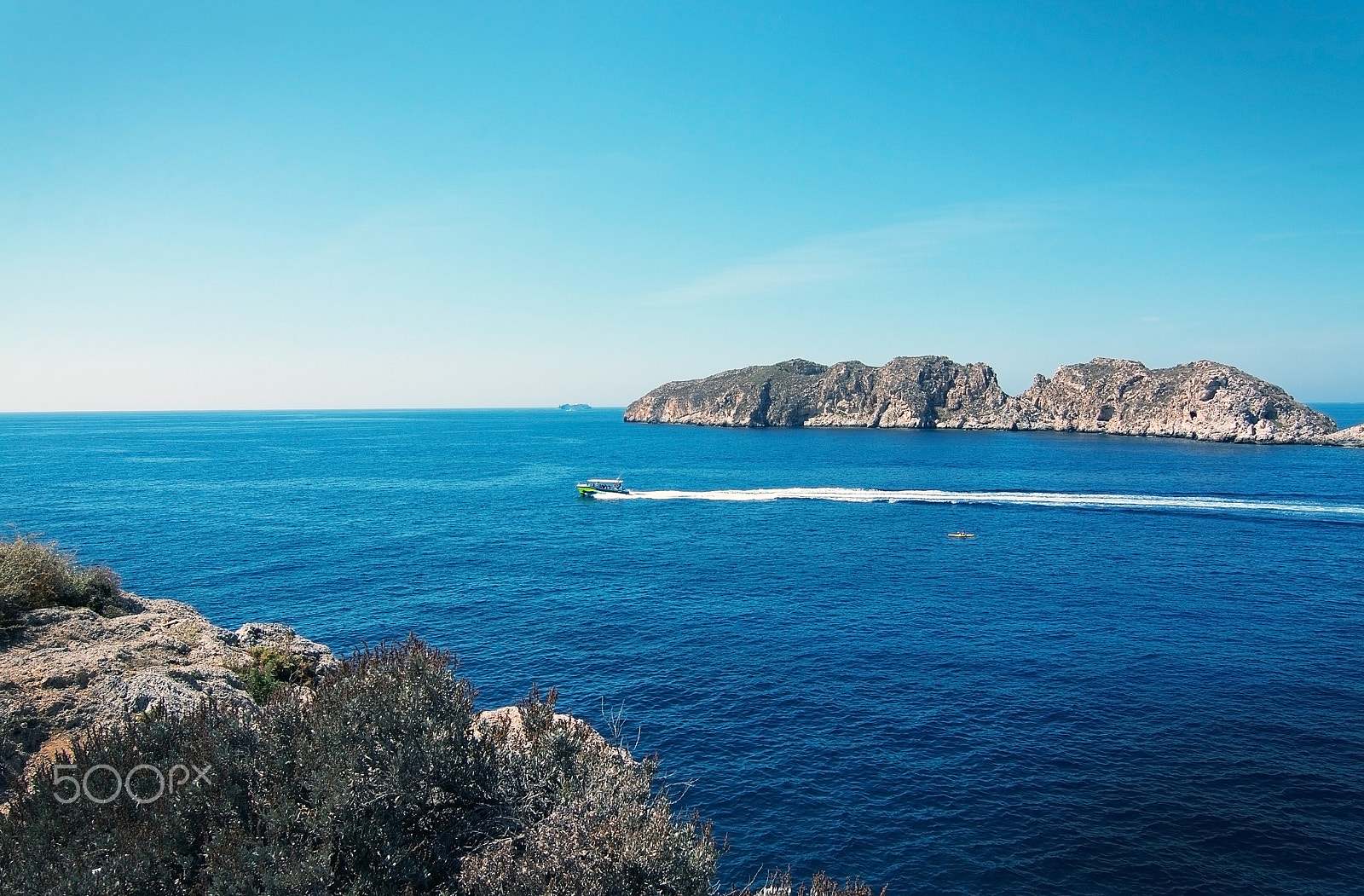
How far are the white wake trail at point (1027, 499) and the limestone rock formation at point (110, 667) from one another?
65565 millimetres

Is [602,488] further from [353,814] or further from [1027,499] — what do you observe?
[353,814]

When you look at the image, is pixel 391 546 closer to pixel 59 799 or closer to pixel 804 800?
pixel 804 800

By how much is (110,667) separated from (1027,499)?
8706 centimetres

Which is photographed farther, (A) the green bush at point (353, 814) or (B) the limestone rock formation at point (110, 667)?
(B) the limestone rock formation at point (110, 667)

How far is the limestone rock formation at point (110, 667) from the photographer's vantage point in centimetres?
1606

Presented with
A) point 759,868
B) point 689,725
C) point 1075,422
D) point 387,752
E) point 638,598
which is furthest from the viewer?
point 1075,422

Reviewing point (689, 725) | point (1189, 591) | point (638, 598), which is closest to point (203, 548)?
point (638, 598)

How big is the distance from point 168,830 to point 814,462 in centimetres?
12476

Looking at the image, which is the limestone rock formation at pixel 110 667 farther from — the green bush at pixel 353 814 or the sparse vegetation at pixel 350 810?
the green bush at pixel 353 814

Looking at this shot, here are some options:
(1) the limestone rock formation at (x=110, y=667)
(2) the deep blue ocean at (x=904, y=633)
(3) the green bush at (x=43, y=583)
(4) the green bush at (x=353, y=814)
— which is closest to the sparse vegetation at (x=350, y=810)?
(4) the green bush at (x=353, y=814)

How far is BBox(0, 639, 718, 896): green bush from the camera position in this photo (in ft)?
32.9

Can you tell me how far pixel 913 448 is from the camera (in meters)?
155

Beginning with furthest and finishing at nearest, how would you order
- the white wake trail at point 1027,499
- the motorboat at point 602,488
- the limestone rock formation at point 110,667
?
the motorboat at point 602,488
the white wake trail at point 1027,499
the limestone rock formation at point 110,667

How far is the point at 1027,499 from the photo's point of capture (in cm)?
8588
